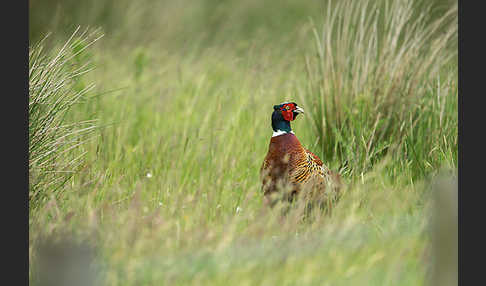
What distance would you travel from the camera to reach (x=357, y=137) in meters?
4.63

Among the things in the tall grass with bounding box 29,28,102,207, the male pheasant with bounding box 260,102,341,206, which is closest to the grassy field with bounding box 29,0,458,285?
the tall grass with bounding box 29,28,102,207

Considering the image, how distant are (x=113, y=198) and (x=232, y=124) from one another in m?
1.38

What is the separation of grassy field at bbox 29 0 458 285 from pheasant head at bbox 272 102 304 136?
0.40m

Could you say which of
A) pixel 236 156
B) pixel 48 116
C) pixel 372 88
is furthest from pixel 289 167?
pixel 48 116

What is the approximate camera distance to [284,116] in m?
4.08

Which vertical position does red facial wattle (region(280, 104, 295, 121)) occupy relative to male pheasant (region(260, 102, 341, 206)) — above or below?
above

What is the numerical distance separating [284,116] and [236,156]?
0.86 m

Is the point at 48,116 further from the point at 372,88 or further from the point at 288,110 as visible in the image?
the point at 372,88

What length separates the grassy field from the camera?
10.1 feet

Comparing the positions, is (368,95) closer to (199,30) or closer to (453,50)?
(453,50)

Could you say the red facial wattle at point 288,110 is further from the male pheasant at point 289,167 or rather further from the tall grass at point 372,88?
the tall grass at point 372,88

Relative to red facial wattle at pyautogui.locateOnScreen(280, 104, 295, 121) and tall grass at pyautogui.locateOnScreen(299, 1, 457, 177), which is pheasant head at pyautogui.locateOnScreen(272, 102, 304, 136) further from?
tall grass at pyautogui.locateOnScreen(299, 1, 457, 177)

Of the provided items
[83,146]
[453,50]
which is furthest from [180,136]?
[453,50]

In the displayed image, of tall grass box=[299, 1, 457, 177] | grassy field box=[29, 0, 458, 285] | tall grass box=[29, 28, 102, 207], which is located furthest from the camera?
tall grass box=[299, 1, 457, 177]
